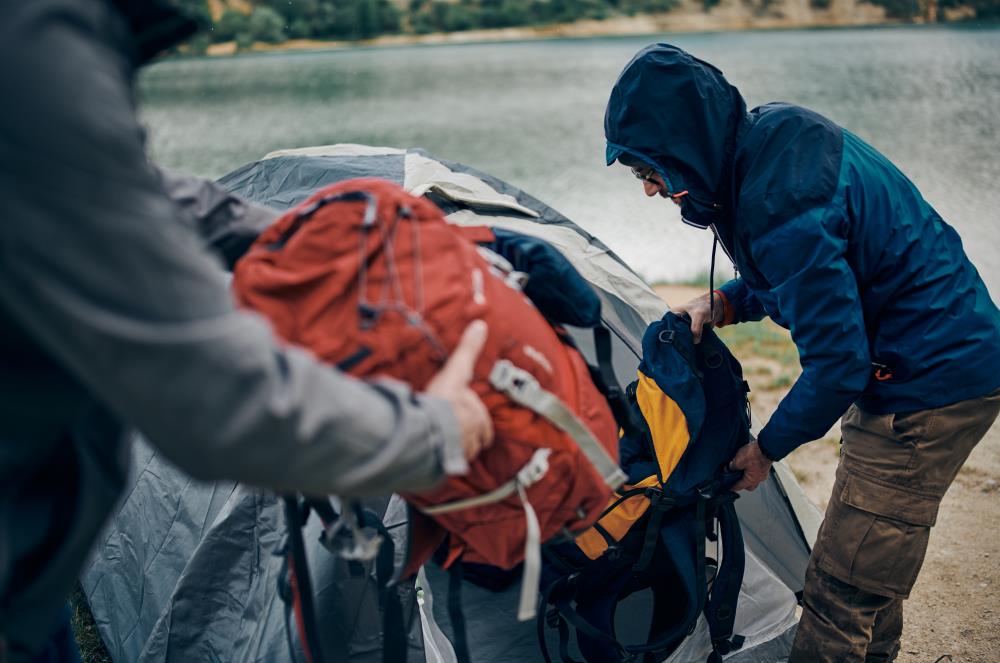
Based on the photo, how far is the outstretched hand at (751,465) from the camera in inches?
85.0

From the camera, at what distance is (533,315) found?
1467 mm

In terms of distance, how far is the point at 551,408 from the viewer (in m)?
1.39

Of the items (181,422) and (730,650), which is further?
(730,650)

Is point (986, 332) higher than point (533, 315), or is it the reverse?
point (533, 315)

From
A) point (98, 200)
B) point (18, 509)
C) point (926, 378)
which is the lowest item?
point (926, 378)

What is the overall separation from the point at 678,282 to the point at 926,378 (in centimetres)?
571

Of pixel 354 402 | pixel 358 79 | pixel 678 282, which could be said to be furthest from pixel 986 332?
pixel 358 79

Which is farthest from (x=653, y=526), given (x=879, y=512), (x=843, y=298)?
(x=843, y=298)

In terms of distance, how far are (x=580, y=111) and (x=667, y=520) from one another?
17.9m

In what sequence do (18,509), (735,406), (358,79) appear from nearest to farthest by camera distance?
(18,509)
(735,406)
(358,79)

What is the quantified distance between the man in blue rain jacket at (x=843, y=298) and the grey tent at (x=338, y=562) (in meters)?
0.44

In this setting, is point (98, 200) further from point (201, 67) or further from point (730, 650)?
point (201, 67)

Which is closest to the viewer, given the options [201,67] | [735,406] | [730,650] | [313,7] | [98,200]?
[98,200]

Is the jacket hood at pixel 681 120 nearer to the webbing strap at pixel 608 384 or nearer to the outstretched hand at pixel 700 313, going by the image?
the outstretched hand at pixel 700 313
